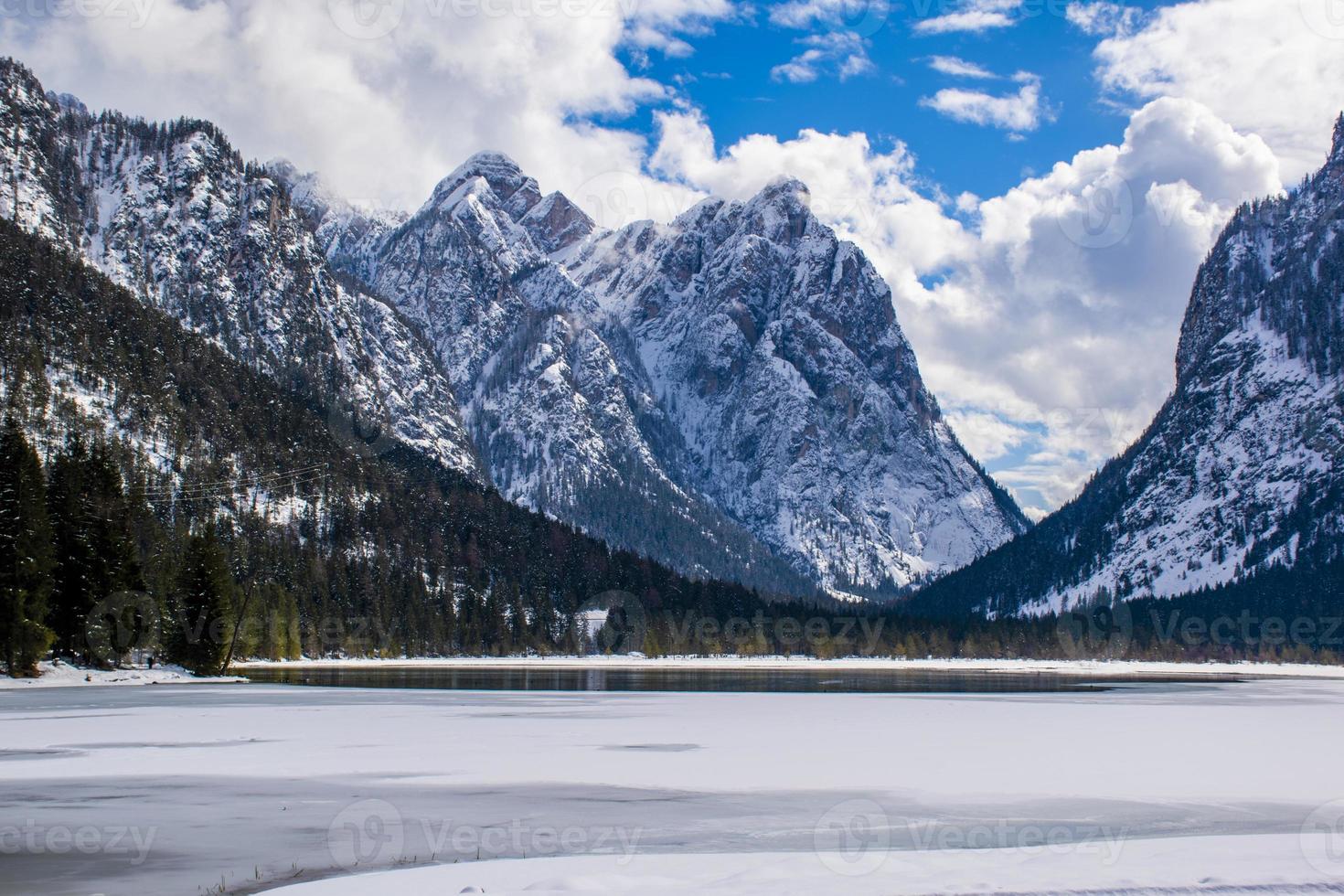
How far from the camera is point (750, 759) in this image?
118 feet

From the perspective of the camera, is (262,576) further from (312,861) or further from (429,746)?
(312,861)

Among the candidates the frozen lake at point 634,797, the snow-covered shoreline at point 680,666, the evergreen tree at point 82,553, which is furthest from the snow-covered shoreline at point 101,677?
the snow-covered shoreline at point 680,666

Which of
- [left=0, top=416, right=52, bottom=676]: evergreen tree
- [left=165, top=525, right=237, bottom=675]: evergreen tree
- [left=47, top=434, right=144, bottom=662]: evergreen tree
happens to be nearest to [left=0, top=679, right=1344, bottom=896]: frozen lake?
[left=0, top=416, right=52, bottom=676]: evergreen tree

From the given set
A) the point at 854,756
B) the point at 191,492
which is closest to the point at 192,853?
the point at 854,756

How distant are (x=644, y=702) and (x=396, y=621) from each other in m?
111

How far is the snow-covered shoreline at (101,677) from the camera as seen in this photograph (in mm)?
70037

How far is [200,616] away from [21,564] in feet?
71.2

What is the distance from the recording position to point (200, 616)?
8781cm

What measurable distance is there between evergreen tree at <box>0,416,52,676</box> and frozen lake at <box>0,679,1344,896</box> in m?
14.3

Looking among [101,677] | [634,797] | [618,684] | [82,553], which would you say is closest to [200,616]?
[101,677]

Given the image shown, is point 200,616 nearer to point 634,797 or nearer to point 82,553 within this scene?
point 82,553

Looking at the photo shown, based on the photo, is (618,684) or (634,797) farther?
(618,684)

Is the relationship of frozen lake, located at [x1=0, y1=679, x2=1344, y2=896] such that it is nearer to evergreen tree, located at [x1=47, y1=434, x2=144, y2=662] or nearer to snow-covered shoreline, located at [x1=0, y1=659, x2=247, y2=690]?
snow-covered shoreline, located at [x1=0, y1=659, x2=247, y2=690]

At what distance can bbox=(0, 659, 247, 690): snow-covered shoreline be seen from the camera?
230 ft
